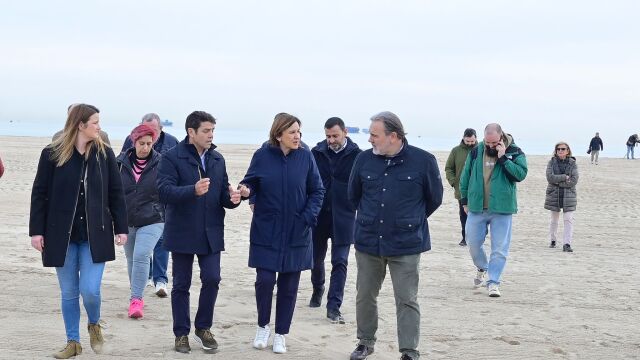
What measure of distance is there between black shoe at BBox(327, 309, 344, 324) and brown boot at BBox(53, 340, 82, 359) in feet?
8.25

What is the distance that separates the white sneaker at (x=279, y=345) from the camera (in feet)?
21.2

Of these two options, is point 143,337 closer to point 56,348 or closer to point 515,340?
point 56,348

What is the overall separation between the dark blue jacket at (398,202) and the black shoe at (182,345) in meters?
1.59

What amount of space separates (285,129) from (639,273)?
6.79 meters

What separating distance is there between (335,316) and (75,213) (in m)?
2.86

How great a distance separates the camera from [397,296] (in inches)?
→ 245

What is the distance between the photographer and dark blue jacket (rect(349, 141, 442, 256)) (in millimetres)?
6129

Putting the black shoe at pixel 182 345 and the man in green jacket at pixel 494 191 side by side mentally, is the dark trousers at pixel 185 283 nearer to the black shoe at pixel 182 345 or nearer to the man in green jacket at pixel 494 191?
the black shoe at pixel 182 345

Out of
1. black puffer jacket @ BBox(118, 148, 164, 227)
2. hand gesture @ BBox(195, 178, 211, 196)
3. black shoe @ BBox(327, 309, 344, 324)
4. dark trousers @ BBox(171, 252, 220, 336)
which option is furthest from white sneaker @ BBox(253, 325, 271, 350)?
black puffer jacket @ BBox(118, 148, 164, 227)

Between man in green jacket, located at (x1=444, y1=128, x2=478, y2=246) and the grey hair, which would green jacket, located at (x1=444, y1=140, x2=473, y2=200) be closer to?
man in green jacket, located at (x1=444, y1=128, x2=478, y2=246)

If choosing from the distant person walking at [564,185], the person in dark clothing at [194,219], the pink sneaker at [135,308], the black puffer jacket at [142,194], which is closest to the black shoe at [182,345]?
the person in dark clothing at [194,219]

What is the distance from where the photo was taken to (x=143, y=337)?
6785mm

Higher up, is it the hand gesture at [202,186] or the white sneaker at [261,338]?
the hand gesture at [202,186]

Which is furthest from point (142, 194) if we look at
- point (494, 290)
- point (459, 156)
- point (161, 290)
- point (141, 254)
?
point (459, 156)
